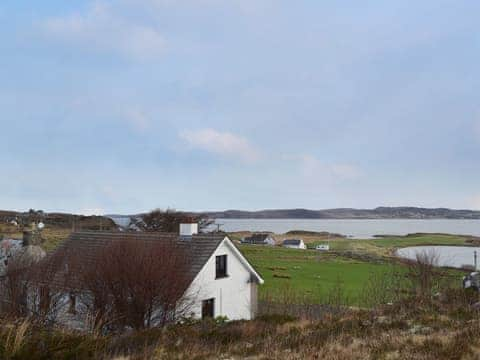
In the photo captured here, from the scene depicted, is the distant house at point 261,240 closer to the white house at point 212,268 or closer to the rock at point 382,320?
the white house at point 212,268

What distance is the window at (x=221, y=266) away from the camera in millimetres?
23703

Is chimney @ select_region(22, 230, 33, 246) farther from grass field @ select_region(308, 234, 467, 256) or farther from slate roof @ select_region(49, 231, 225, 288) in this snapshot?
grass field @ select_region(308, 234, 467, 256)

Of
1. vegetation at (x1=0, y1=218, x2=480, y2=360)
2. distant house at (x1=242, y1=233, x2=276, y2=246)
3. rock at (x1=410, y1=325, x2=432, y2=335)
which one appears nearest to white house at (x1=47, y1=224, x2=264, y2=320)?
vegetation at (x1=0, y1=218, x2=480, y2=360)

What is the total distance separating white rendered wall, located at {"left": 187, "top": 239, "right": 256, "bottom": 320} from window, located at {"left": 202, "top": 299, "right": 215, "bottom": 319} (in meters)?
0.18

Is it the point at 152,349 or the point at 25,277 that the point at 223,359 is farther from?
the point at 25,277

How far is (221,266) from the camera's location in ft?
78.7

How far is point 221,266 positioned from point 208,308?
7.31 ft

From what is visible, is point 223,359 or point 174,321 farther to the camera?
point 174,321

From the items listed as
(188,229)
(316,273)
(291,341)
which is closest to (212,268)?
(188,229)

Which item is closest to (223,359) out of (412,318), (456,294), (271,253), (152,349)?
(152,349)

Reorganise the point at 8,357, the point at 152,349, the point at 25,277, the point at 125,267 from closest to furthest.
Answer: the point at 8,357 → the point at 152,349 → the point at 25,277 → the point at 125,267

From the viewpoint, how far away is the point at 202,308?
2234 centimetres

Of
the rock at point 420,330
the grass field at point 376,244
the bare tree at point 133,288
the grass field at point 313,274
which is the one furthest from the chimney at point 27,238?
the grass field at point 376,244

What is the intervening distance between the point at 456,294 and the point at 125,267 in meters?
12.8
